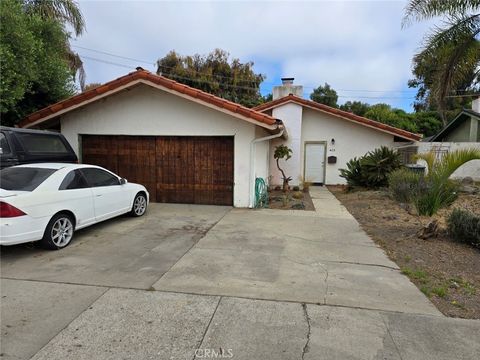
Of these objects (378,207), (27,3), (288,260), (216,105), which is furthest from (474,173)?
(27,3)

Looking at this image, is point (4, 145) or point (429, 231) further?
point (4, 145)

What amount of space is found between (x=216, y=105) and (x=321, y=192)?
22.3 feet

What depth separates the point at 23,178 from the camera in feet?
18.5

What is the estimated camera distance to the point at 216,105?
29.5 feet

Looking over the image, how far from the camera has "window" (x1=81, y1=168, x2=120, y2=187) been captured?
6.59 meters

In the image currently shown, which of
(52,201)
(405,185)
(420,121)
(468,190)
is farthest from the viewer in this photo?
(420,121)

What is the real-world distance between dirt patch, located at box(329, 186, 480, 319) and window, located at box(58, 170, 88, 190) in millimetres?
5654

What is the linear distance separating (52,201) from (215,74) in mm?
28008

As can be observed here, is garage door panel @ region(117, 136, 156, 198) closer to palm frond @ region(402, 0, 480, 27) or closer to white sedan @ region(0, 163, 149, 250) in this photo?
white sedan @ region(0, 163, 149, 250)

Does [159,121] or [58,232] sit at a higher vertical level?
[159,121]

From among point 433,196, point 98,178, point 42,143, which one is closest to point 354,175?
point 433,196

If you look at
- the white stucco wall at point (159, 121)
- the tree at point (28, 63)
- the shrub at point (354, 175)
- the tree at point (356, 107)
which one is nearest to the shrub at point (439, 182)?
the white stucco wall at point (159, 121)

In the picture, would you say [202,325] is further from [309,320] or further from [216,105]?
[216,105]

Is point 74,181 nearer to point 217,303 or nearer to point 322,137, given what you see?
point 217,303
